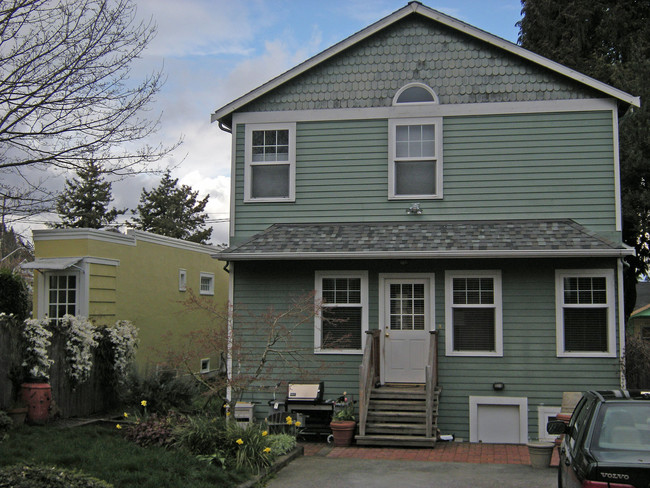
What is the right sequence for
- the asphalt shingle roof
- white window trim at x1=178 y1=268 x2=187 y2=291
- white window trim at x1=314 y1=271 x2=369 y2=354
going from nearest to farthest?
the asphalt shingle roof < white window trim at x1=314 y1=271 x2=369 y2=354 < white window trim at x1=178 y1=268 x2=187 y2=291

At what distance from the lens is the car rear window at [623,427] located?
18.7ft

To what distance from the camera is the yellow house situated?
46.3 ft

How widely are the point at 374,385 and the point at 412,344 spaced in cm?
108

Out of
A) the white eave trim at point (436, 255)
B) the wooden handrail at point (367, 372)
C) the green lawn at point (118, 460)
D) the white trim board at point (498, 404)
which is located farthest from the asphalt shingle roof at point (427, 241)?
the green lawn at point (118, 460)

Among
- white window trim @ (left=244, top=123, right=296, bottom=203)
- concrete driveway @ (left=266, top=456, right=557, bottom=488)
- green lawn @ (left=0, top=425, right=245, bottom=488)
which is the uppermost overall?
white window trim @ (left=244, top=123, right=296, bottom=203)

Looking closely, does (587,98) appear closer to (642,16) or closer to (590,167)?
(590,167)

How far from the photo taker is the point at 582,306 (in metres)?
12.6

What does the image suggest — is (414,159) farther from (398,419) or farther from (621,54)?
(621,54)

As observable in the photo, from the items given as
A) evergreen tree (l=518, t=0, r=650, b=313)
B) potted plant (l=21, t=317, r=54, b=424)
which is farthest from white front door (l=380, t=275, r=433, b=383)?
evergreen tree (l=518, t=0, r=650, b=313)

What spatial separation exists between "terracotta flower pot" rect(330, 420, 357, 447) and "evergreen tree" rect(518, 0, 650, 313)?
10763 mm

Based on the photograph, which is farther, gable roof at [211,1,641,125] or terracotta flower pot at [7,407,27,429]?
gable roof at [211,1,641,125]

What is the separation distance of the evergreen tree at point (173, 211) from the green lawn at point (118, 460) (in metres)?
36.3

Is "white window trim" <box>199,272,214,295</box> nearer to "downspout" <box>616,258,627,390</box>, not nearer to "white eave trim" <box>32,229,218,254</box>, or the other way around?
"white eave trim" <box>32,229,218,254</box>

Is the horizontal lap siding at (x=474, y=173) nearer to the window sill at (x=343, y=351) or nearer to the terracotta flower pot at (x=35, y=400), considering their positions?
the window sill at (x=343, y=351)
